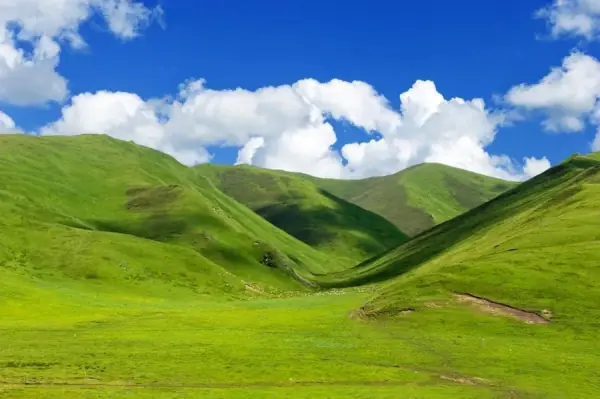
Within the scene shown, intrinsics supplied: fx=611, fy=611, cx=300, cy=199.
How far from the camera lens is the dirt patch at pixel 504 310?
8236cm

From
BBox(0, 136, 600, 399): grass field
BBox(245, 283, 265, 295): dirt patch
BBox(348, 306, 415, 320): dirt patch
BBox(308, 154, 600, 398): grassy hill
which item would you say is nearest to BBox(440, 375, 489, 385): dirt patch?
BBox(0, 136, 600, 399): grass field

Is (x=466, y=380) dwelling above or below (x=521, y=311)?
below

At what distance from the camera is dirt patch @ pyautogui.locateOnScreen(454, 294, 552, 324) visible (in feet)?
270

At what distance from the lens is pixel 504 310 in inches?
3406

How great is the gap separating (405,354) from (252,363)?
687 inches

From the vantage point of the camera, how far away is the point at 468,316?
85688mm

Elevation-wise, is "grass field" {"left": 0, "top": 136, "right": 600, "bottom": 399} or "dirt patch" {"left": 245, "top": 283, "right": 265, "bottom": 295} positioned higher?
"dirt patch" {"left": 245, "top": 283, "right": 265, "bottom": 295}

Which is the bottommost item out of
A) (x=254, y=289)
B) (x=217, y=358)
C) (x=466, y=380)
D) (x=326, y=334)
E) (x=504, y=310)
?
(x=217, y=358)

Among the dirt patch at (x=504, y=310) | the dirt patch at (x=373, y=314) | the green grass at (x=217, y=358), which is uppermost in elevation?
the dirt patch at (x=504, y=310)

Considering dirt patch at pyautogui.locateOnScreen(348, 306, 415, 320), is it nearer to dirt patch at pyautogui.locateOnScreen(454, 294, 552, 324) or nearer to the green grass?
the green grass

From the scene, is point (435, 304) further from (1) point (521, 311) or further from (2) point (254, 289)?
(2) point (254, 289)

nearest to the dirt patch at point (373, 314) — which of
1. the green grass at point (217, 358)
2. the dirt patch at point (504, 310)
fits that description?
the green grass at point (217, 358)

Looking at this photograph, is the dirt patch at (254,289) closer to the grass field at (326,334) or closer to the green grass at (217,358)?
the grass field at (326,334)

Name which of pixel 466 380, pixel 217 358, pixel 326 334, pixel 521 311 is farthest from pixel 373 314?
pixel 466 380
